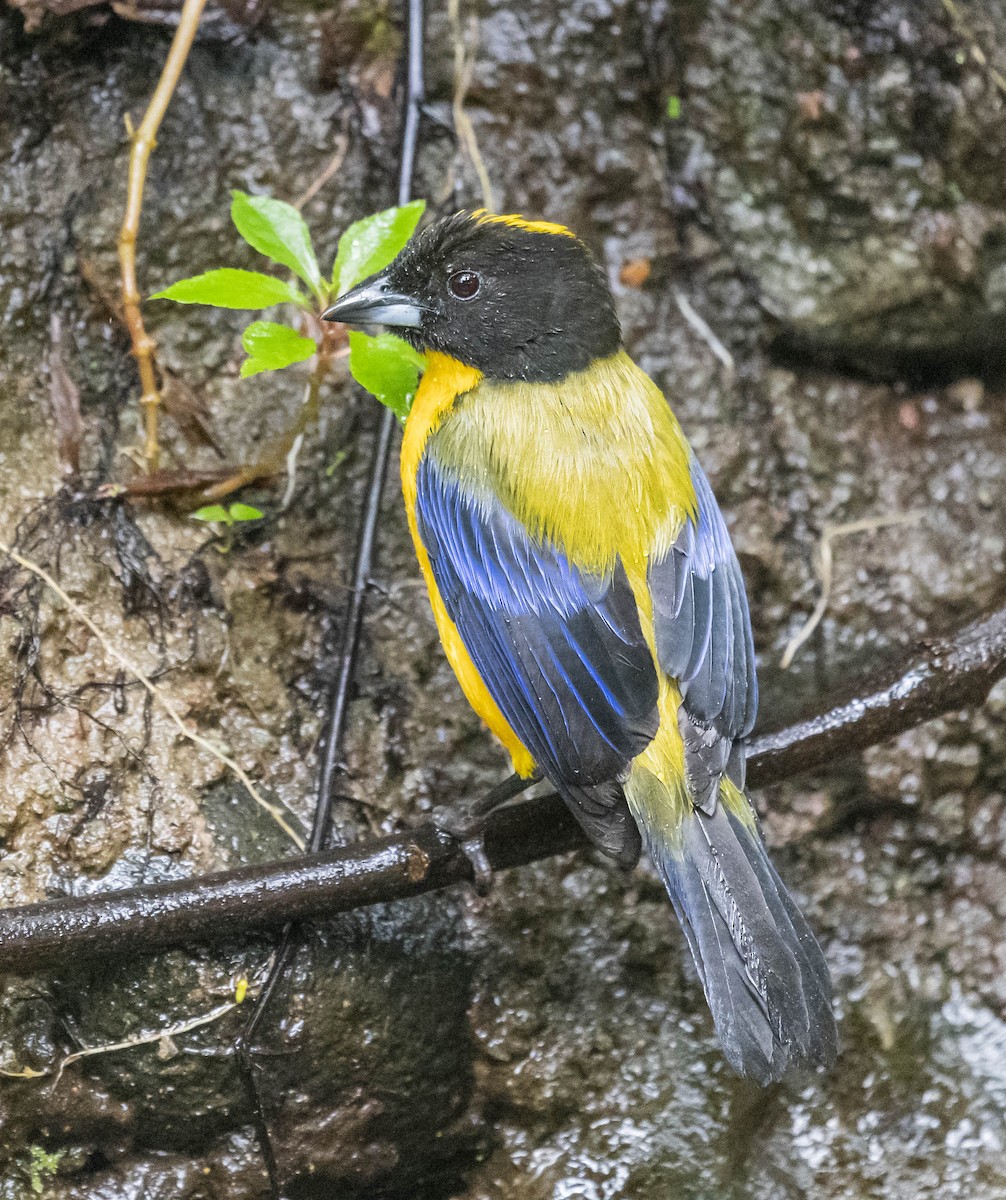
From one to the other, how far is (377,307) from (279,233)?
264 millimetres

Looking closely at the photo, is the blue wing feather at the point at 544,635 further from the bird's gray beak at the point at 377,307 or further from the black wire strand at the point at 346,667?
the black wire strand at the point at 346,667

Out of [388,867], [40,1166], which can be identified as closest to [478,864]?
[388,867]

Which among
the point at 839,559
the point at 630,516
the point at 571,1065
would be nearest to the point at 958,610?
the point at 839,559

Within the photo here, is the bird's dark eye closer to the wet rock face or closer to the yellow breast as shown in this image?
the yellow breast

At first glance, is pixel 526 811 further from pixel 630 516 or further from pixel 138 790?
pixel 138 790

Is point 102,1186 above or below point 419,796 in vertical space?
below

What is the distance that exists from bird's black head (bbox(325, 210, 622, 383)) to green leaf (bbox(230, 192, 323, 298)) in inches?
5.8

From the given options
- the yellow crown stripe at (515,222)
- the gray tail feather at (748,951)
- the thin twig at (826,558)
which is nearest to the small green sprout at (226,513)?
the yellow crown stripe at (515,222)

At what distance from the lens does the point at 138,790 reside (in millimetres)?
2959

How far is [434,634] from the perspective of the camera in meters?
3.35

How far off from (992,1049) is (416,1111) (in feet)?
5.02

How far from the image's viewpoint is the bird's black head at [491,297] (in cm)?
289

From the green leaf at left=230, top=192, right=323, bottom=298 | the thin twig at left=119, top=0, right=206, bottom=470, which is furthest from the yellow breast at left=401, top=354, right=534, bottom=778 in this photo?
the thin twig at left=119, top=0, right=206, bottom=470

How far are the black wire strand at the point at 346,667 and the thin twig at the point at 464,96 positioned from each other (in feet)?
0.31
